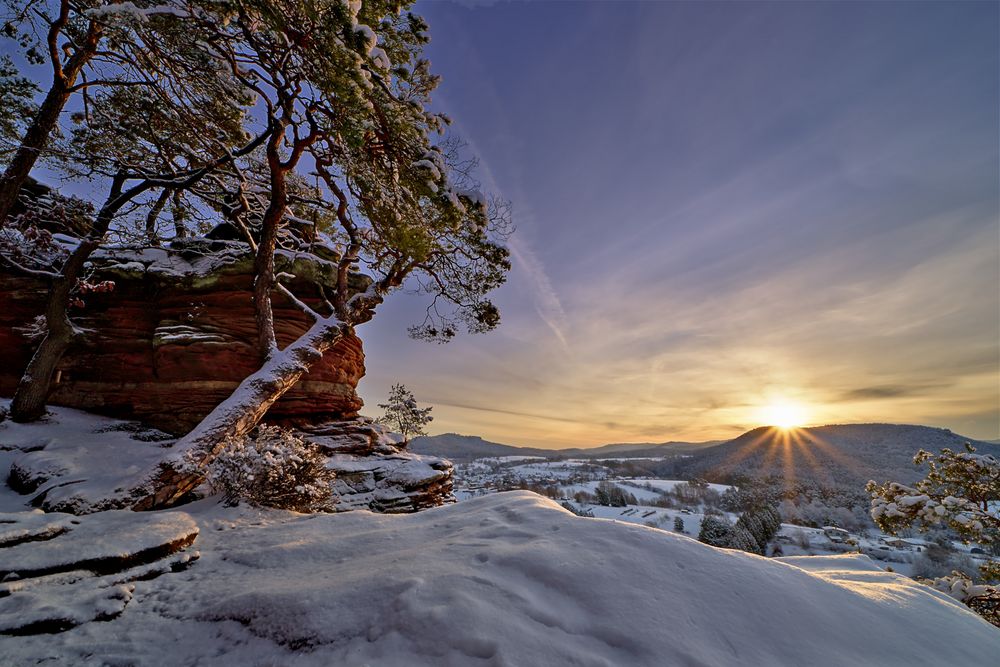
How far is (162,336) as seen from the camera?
954cm

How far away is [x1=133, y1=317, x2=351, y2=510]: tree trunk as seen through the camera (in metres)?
5.64

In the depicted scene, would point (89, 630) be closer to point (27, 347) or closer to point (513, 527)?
point (513, 527)

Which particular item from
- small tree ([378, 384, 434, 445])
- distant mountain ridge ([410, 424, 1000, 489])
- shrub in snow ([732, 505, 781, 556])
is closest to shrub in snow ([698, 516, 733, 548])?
shrub in snow ([732, 505, 781, 556])

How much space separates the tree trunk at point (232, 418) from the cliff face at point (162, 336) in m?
2.75

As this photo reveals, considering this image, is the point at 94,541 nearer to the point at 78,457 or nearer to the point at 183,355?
the point at 78,457

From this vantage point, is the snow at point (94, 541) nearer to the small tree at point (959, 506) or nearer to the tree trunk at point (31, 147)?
the tree trunk at point (31, 147)

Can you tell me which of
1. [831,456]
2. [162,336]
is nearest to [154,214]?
[162,336]

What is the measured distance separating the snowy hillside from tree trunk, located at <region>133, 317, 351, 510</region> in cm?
337

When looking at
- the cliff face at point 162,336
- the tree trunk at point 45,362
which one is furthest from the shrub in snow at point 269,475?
the tree trunk at point 45,362

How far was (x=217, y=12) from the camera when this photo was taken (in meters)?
5.33

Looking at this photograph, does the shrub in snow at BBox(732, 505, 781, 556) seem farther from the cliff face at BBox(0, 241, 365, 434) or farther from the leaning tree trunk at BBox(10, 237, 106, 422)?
the leaning tree trunk at BBox(10, 237, 106, 422)

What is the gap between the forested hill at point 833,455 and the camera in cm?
9023

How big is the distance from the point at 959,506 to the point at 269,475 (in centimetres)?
1353

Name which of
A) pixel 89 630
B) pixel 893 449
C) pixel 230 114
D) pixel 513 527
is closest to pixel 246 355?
pixel 230 114
